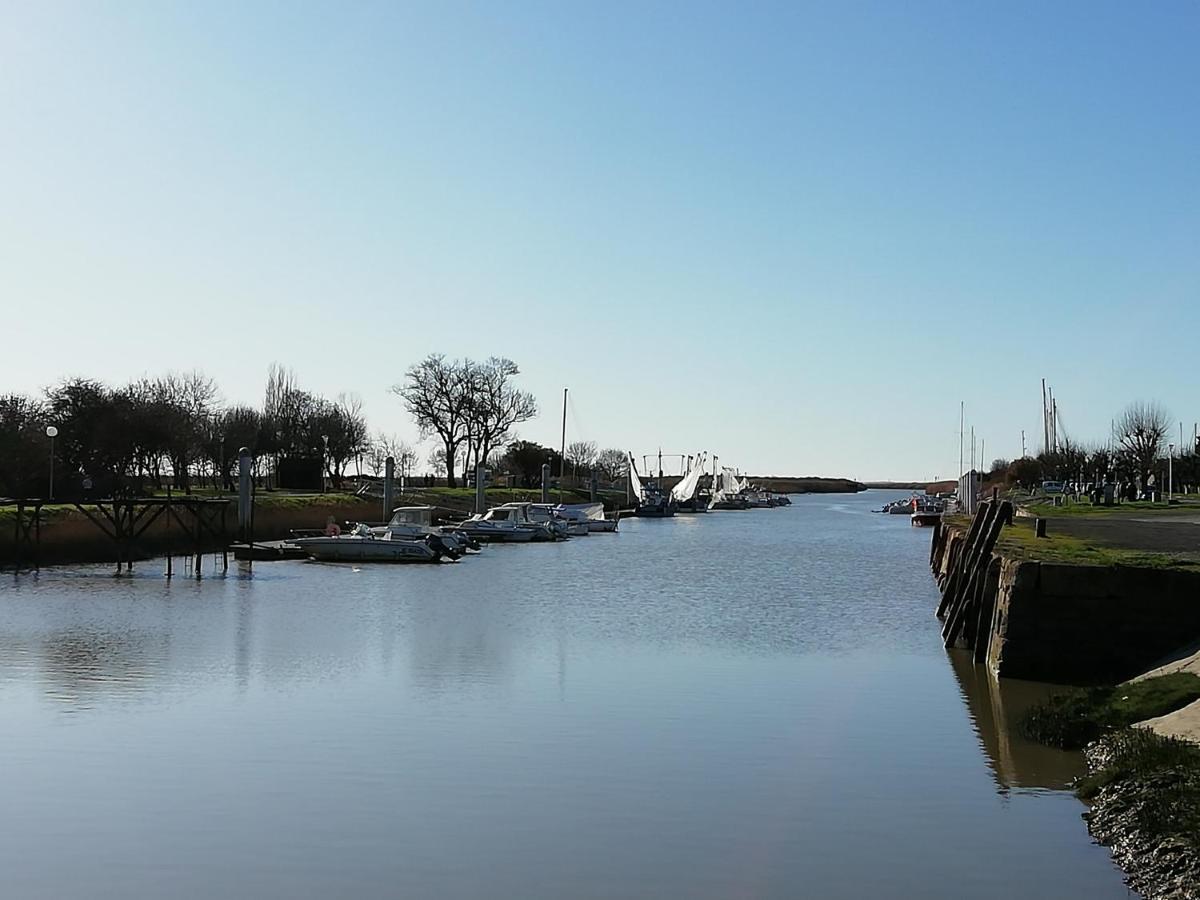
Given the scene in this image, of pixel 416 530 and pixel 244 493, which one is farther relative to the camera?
pixel 416 530

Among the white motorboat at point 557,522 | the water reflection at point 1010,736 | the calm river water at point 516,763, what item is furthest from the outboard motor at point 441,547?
the water reflection at point 1010,736

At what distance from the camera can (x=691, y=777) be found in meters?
15.1

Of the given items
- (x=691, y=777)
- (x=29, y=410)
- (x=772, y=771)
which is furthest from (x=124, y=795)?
(x=29, y=410)

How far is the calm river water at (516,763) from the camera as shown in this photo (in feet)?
38.1

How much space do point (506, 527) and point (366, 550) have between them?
1955 cm

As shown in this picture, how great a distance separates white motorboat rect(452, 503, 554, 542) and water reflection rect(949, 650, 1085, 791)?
47.7 m

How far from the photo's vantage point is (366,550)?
52406mm

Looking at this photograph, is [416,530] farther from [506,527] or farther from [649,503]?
[649,503]

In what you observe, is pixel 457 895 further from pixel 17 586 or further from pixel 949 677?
pixel 17 586

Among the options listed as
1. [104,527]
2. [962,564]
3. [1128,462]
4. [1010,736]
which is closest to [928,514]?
[1128,462]

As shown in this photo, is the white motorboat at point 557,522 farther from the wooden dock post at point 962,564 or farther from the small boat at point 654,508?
the wooden dock post at point 962,564

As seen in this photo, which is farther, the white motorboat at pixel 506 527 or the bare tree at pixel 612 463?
the bare tree at pixel 612 463

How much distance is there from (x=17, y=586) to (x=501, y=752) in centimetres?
2870

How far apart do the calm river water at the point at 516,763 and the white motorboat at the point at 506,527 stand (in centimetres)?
3754
